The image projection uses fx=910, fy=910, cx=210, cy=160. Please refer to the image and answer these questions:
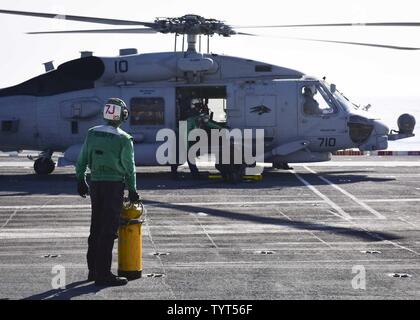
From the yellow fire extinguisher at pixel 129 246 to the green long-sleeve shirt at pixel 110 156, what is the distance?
0.45 meters

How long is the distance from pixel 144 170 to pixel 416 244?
49.2 feet

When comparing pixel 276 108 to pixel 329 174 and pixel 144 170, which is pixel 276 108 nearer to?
pixel 329 174

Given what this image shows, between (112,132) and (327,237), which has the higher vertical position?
(112,132)

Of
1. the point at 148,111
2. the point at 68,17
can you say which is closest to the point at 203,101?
the point at 148,111

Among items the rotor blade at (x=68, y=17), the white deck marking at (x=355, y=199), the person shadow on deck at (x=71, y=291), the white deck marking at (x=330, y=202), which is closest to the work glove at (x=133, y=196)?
the person shadow on deck at (x=71, y=291)

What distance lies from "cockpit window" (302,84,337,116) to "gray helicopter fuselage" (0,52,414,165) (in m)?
0.03

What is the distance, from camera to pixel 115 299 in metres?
10.2

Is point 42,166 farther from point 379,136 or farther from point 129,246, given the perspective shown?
point 129,246

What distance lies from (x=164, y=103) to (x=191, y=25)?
268 centimetres

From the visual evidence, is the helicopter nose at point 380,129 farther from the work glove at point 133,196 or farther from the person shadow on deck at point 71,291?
the person shadow on deck at point 71,291

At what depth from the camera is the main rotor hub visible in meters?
23.6
